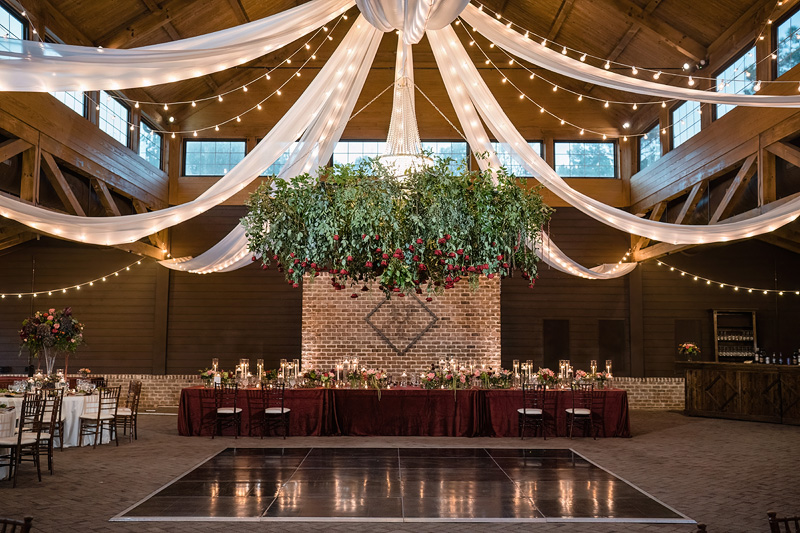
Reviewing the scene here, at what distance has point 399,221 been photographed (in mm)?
4914

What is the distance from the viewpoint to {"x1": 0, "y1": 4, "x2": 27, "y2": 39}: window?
7895 mm

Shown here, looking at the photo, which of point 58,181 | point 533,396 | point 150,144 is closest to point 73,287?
point 150,144

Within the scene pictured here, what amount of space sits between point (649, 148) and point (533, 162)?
7.31 m

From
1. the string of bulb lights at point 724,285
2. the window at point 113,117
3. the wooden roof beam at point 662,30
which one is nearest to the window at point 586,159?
the string of bulb lights at point 724,285

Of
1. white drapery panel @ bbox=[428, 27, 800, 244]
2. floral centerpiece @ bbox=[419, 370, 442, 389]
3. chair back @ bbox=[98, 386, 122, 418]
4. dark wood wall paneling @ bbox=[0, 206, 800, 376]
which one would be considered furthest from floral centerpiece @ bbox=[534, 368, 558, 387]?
chair back @ bbox=[98, 386, 122, 418]

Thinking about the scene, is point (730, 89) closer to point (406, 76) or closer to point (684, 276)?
point (684, 276)

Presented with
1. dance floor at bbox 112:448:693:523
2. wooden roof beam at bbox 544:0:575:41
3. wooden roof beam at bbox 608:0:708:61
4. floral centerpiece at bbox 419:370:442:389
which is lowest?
dance floor at bbox 112:448:693:523

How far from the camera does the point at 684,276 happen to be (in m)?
13.0

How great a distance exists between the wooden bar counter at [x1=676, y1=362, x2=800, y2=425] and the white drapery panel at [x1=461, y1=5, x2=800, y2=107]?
23.8 ft

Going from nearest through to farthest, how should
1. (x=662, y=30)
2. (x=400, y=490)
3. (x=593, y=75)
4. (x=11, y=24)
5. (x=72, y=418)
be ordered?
(x=593, y=75) → (x=400, y=490) → (x=11, y=24) → (x=72, y=418) → (x=662, y=30)

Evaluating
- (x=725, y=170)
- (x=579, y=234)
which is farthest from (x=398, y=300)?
(x=725, y=170)

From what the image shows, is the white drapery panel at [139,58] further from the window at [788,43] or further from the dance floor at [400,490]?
the window at [788,43]

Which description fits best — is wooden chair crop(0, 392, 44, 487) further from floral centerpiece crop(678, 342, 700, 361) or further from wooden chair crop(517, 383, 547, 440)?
floral centerpiece crop(678, 342, 700, 361)

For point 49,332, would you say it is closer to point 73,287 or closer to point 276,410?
point 276,410
